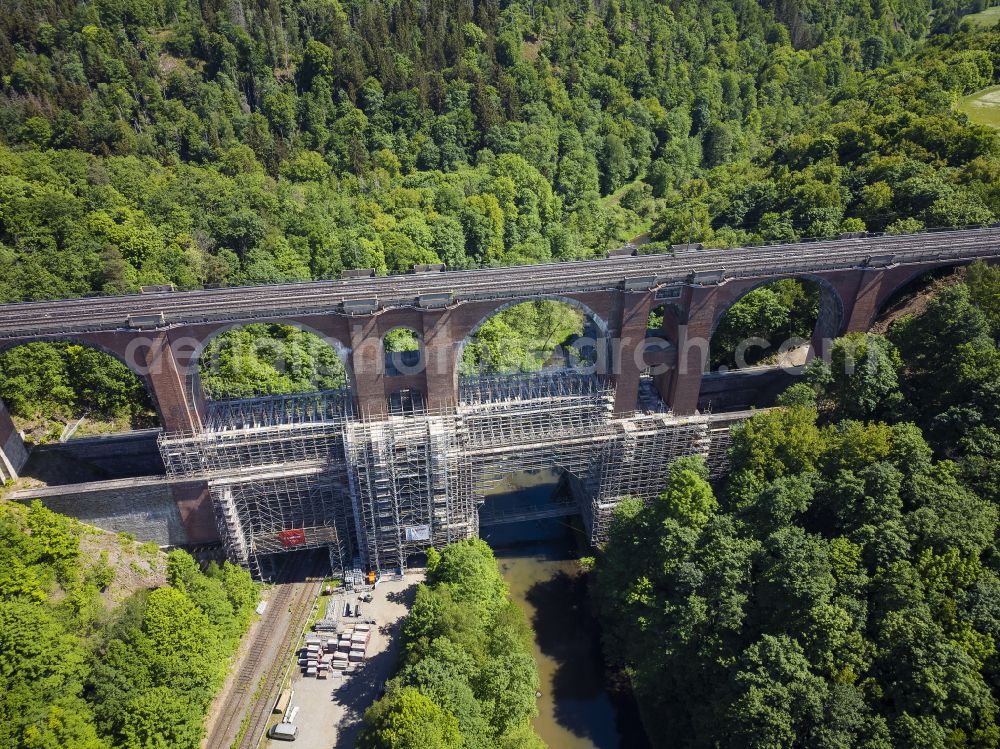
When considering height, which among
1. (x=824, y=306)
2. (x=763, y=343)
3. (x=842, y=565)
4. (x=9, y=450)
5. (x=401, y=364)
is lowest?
(x=842, y=565)

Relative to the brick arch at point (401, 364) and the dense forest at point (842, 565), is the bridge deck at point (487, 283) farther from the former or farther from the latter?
the dense forest at point (842, 565)

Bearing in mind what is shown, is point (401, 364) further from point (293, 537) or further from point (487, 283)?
point (293, 537)

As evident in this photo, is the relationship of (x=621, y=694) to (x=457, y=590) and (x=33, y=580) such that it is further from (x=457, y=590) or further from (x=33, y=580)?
(x=33, y=580)

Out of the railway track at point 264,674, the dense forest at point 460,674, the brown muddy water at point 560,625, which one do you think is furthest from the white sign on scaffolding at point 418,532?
the railway track at point 264,674

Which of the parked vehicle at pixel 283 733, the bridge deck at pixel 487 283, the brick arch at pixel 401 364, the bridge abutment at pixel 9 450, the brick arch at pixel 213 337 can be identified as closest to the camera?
the parked vehicle at pixel 283 733

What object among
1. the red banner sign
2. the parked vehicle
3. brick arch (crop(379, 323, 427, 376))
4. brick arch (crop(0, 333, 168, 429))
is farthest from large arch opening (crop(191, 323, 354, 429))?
the parked vehicle

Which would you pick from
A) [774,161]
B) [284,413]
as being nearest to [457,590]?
[284,413]

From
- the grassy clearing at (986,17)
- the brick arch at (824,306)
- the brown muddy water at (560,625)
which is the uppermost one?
the grassy clearing at (986,17)

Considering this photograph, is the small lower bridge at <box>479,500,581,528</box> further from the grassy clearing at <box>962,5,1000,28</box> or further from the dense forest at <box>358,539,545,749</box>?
the grassy clearing at <box>962,5,1000,28</box>

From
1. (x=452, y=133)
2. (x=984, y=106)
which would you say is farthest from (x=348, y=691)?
(x=984, y=106)
